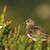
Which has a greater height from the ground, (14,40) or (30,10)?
(30,10)

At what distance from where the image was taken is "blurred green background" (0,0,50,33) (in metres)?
16.7

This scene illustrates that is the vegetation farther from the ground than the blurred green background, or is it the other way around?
the blurred green background

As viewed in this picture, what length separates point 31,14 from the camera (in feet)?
55.8

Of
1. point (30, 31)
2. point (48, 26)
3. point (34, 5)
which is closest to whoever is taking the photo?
point (30, 31)

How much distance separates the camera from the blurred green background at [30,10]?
656 inches

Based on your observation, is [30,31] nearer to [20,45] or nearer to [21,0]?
[20,45]

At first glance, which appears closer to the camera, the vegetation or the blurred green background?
the vegetation

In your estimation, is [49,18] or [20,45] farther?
[49,18]

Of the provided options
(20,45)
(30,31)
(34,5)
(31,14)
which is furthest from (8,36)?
(34,5)

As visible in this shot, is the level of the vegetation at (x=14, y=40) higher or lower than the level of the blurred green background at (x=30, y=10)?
lower

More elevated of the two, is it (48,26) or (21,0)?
(21,0)

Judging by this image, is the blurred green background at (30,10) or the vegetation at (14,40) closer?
the vegetation at (14,40)

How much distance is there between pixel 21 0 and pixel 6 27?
1367cm

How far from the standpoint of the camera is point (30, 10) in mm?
17719
